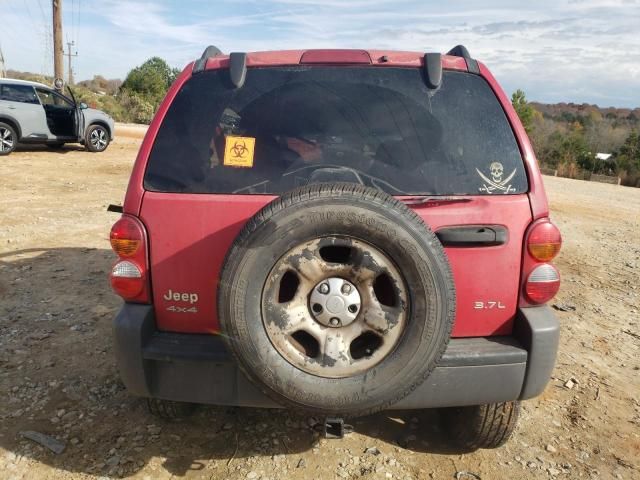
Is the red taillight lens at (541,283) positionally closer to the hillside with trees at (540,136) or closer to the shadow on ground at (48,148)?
the shadow on ground at (48,148)

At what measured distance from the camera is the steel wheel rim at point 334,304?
1.97 meters

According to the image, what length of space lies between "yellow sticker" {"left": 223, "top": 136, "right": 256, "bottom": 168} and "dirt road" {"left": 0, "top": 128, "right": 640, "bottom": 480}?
150 centimetres

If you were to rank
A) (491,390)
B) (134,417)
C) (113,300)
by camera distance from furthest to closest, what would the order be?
1. (113,300)
2. (134,417)
3. (491,390)

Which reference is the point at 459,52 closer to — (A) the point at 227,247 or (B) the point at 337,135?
(B) the point at 337,135

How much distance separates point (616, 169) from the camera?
29625mm

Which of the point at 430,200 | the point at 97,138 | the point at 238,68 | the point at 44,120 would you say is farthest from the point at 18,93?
the point at 430,200

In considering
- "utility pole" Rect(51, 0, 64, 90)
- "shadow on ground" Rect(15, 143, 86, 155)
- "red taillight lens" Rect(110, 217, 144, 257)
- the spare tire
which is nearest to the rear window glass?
"red taillight lens" Rect(110, 217, 144, 257)

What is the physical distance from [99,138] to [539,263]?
14.2 metres

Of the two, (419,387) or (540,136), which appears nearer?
(419,387)

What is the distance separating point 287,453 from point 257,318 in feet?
3.50

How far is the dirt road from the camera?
2541 millimetres

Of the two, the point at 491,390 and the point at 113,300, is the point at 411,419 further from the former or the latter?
the point at 113,300

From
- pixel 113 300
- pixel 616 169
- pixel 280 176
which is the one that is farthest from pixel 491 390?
pixel 616 169

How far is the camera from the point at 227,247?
223 cm
